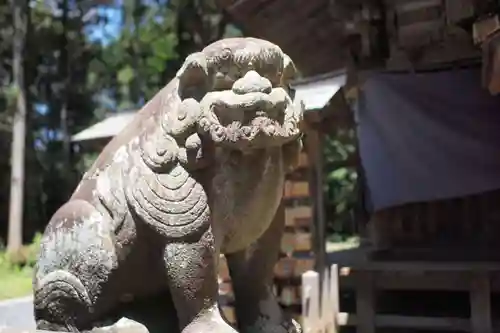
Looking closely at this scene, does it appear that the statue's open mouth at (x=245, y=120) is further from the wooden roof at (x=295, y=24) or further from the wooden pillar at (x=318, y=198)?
the wooden roof at (x=295, y=24)

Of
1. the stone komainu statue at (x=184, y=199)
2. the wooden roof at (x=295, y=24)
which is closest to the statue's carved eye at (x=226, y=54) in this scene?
the stone komainu statue at (x=184, y=199)

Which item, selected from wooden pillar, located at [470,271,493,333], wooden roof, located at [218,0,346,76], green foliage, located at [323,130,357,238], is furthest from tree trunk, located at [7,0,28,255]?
wooden pillar, located at [470,271,493,333]

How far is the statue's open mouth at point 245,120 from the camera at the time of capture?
1.82 meters

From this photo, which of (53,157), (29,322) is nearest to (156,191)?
(29,322)

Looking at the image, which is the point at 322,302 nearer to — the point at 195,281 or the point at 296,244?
the point at 296,244

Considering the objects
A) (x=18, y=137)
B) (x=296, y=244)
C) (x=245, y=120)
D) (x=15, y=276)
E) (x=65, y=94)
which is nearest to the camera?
(x=245, y=120)

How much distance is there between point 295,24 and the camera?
22.9 feet

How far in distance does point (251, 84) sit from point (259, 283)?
0.71 m

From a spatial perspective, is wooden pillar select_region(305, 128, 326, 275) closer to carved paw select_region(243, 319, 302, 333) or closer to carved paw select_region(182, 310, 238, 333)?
carved paw select_region(243, 319, 302, 333)

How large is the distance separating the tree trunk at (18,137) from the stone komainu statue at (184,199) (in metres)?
10.2

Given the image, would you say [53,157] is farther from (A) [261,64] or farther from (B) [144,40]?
(A) [261,64]

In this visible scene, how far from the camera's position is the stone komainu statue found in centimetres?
185

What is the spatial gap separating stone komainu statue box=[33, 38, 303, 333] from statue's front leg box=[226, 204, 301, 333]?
94 millimetres

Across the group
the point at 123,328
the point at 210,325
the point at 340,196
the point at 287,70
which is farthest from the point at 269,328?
the point at 340,196
